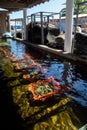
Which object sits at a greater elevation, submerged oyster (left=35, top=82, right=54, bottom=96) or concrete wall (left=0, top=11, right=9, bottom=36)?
concrete wall (left=0, top=11, right=9, bottom=36)

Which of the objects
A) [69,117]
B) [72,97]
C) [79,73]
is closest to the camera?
[69,117]

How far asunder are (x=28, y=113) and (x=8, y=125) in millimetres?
551

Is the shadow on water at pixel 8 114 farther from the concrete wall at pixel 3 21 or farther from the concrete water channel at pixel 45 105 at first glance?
the concrete wall at pixel 3 21

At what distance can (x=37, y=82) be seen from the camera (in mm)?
5836

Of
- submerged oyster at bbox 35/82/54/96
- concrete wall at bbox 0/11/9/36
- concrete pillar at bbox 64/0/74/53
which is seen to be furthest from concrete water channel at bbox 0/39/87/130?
concrete wall at bbox 0/11/9/36

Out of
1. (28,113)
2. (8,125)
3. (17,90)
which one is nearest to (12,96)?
(17,90)

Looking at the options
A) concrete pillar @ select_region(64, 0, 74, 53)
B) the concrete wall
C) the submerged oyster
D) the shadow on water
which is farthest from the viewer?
the concrete wall

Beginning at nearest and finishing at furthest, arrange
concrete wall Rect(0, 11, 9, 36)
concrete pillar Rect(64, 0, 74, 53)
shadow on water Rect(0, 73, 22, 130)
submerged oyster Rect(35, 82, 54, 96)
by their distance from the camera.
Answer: shadow on water Rect(0, 73, 22, 130) < submerged oyster Rect(35, 82, 54, 96) < concrete pillar Rect(64, 0, 74, 53) < concrete wall Rect(0, 11, 9, 36)

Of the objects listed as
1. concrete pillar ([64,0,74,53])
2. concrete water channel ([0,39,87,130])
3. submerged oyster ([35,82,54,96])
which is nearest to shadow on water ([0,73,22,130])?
concrete water channel ([0,39,87,130])

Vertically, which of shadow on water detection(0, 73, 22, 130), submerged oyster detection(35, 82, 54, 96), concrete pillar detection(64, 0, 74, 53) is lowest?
shadow on water detection(0, 73, 22, 130)

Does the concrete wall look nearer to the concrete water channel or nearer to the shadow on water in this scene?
the concrete water channel

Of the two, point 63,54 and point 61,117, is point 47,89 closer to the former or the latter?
point 61,117

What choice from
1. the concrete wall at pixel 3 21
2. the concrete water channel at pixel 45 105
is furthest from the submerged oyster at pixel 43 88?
the concrete wall at pixel 3 21

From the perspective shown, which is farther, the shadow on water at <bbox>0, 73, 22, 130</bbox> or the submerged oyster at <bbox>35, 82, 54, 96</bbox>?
the submerged oyster at <bbox>35, 82, 54, 96</bbox>
